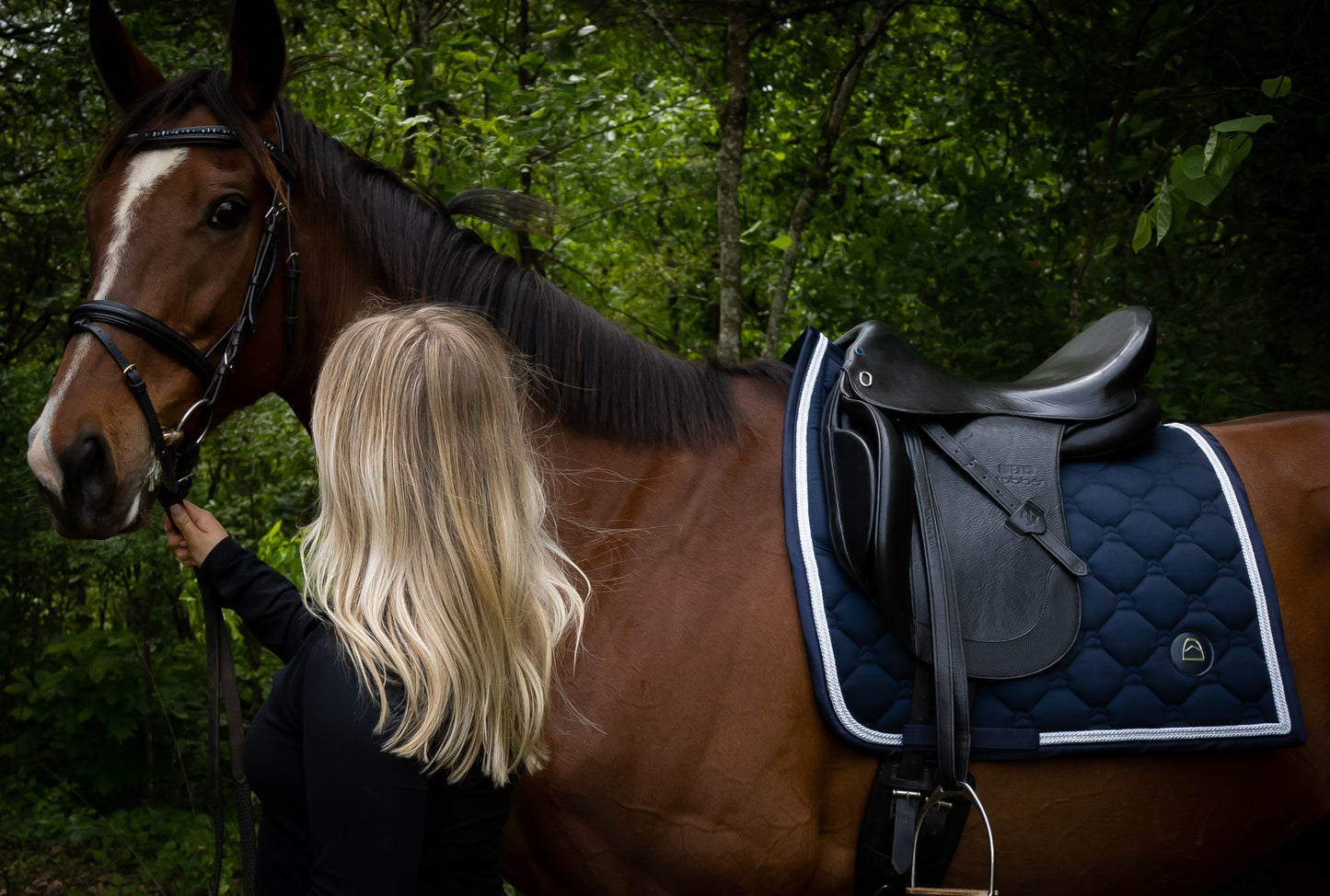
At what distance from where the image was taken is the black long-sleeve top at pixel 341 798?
112 cm

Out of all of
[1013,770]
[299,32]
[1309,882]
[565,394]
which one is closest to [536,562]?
[565,394]

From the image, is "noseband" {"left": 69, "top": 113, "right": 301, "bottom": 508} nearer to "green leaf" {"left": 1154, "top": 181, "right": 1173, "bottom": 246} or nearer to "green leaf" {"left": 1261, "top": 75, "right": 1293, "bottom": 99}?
"green leaf" {"left": 1154, "top": 181, "right": 1173, "bottom": 246}

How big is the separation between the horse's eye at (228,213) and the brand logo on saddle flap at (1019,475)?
1590 millimetres

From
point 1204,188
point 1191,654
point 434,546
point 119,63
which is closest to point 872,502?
point 1191,654

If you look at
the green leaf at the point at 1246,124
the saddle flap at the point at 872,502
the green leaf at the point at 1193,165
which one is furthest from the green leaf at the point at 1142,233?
the saddle flap at the point at 872,502

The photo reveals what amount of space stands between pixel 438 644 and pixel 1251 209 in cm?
377

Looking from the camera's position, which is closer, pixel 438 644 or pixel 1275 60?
pixel 438 644

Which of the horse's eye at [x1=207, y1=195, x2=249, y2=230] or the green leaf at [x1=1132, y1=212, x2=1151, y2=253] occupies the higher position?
the green leaf at [x1=1132, y1=212, x2=1151, y2=253]

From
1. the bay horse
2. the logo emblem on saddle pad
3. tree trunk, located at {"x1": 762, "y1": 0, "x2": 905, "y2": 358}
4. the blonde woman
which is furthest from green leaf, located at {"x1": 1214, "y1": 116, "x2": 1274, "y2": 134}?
tree trunk, located at {"x1": 762, "y1": 0, "x2": 905, "y2": 358}

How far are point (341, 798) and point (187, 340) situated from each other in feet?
3.51

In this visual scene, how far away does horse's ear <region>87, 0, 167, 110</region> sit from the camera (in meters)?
2.02

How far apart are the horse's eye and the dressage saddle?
1.23 meters

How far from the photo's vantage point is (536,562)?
1352mm

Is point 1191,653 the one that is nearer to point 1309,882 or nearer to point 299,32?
point 1309,882
